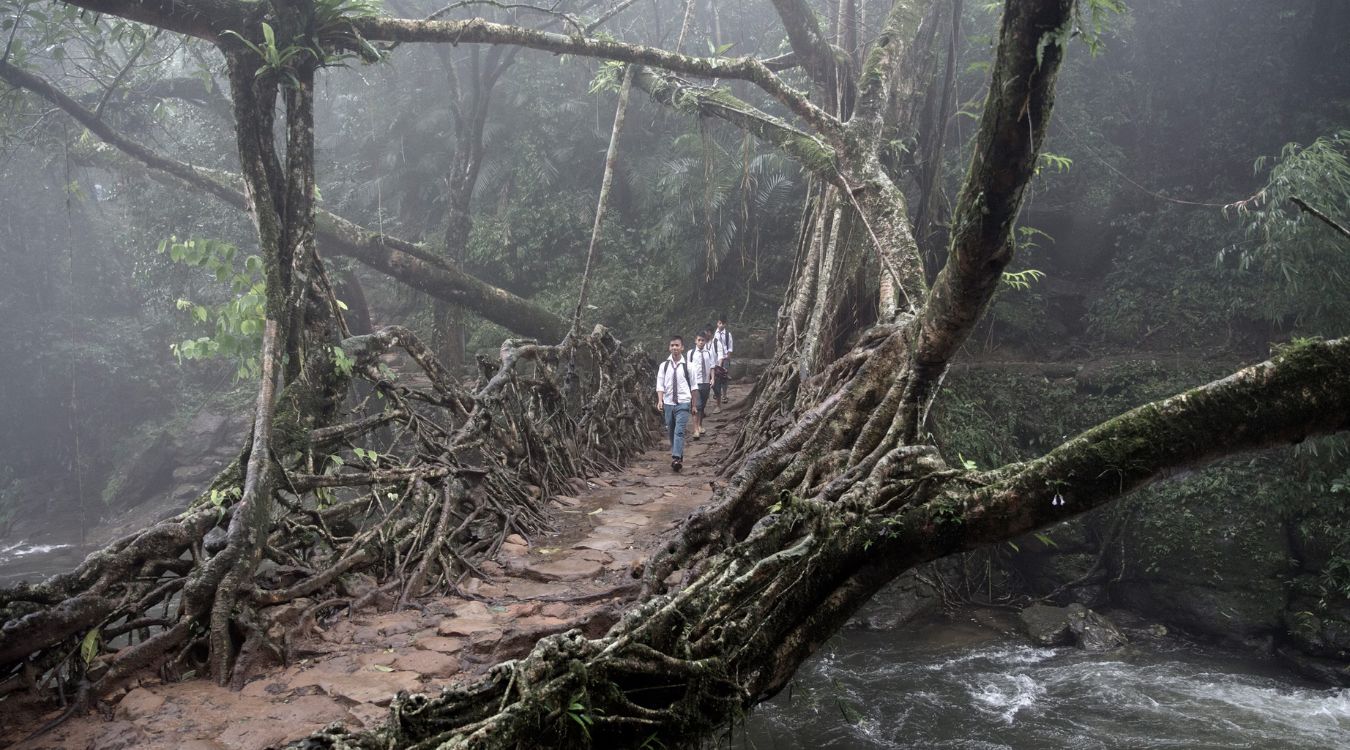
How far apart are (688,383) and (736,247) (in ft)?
25.6

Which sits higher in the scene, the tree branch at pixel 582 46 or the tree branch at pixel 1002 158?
the tree branch at pixel 582 46

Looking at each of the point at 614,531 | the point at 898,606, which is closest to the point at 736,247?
the point at 898,606

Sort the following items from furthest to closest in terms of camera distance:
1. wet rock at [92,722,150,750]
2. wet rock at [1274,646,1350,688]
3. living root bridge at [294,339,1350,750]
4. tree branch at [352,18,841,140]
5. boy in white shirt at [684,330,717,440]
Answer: boy in white shirt at [684,330,717,440], wet rock at [1274,646,1350,688], tree branch at [352,18,841,140], wet rock at [92,722,150,750], living root bridge at [294,339,1350,750]

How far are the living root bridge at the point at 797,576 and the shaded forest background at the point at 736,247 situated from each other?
123 inches

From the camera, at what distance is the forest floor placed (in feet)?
9.94

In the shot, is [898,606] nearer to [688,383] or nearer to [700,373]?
[688,383]

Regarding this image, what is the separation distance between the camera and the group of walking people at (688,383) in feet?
27.9

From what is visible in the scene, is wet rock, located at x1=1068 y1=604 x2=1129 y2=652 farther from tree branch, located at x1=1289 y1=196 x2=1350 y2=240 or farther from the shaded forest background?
tree branch, located at x1=1289 y1=196 x2=1350 y2=240

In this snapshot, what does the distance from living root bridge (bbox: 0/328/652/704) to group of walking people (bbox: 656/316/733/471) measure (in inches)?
43.8

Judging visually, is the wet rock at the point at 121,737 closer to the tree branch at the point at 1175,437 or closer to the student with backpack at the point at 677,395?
the tree branch at the point at 1175,437

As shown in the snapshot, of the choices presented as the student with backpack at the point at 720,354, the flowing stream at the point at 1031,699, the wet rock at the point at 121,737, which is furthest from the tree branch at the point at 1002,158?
the student with backpack at the point at 720,354

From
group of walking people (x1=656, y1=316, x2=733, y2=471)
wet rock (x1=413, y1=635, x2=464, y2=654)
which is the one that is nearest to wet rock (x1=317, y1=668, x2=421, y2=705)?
wet rock (x1=413, y1=635, x2=464, y2=654)

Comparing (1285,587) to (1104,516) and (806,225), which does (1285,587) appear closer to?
(1104,516)

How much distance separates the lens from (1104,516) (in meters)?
8.84
